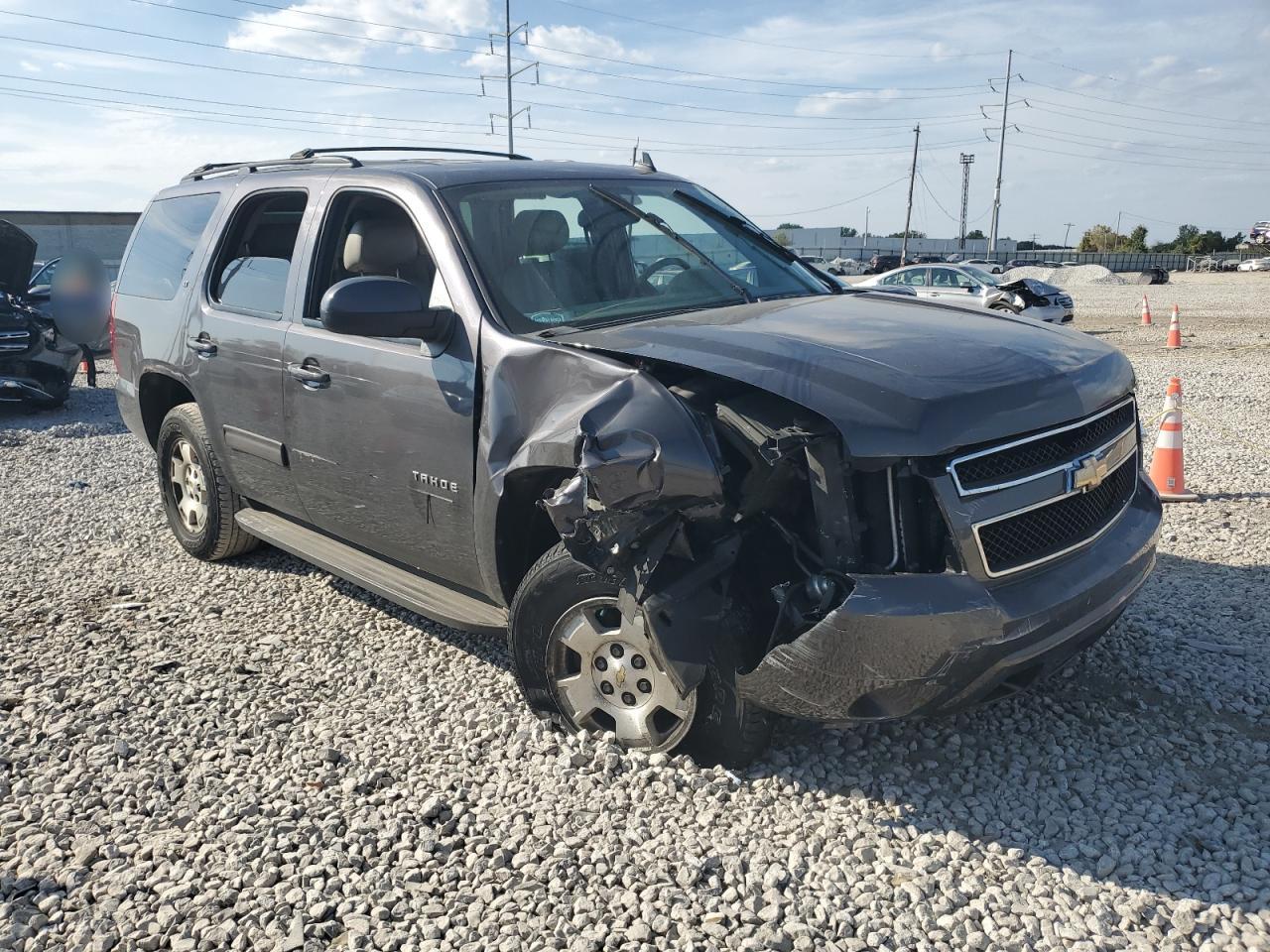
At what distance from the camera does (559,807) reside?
10.7 ft

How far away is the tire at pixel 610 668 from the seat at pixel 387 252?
55.5 inches

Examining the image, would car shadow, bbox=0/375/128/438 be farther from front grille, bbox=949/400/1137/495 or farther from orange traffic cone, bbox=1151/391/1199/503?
front grille, bbox=949/400/1137/495

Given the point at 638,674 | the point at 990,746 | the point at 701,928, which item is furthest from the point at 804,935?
the point at 990,746

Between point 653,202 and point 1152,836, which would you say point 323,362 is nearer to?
point 653,202

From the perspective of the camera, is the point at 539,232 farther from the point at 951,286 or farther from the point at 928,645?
the point at 951,286

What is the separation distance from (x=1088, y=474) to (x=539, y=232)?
2186 mm

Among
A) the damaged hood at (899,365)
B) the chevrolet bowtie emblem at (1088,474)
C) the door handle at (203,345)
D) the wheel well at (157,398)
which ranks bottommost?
the wheel well at (157,398)

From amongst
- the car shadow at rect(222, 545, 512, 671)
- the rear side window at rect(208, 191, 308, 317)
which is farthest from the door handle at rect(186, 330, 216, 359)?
the car shadow at rect(222, 545, 512, 671)

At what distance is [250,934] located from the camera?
9.05ft

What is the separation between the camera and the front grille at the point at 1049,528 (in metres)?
2.87

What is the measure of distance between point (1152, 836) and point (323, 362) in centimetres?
344

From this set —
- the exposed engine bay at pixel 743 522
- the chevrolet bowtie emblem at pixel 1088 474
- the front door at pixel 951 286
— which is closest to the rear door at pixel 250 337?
the exposed engine bay at pixel 743 522

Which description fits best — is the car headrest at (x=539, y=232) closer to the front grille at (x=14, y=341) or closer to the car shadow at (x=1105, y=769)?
the car shadow at (x=1105, y=769)

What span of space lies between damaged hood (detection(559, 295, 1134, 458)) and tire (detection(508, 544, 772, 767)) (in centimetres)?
72
